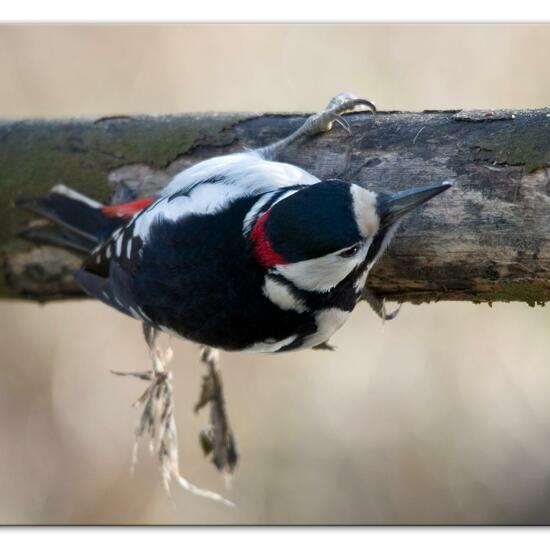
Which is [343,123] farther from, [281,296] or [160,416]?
[160,416]

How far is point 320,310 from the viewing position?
101 inches

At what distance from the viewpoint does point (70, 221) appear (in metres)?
3.19

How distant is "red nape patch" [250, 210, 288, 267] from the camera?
2461 millimetres

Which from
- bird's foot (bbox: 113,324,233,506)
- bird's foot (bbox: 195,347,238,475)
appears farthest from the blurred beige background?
bird's foot (bbox: 113,324,233,506)

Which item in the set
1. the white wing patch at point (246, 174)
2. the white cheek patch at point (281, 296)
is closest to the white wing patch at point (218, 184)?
the white wing patch at point (246, 174)

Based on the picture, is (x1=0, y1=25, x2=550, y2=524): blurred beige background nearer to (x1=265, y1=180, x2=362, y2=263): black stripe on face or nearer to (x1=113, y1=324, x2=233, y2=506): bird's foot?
(x1=113, y1=324, x2=233, y2=506): bird's foot

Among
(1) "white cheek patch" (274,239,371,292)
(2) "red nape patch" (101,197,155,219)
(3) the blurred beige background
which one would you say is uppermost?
(1) "white cheek patch" (274,239,371,292)

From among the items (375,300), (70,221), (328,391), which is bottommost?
(328,391)

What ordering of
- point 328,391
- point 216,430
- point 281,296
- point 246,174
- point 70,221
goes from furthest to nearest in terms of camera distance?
point 328,391
point 216,430
point 70,221
point 246,174
point 281,296

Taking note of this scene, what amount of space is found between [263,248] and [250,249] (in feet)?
0.25

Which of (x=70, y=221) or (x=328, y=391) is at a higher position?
(x=70, y=221)

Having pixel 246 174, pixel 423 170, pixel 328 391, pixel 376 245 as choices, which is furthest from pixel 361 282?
pixel 328 391

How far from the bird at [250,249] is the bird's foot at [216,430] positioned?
1.95ft

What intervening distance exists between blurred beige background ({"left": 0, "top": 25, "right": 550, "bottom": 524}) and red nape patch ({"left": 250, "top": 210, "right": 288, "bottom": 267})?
1.99m
